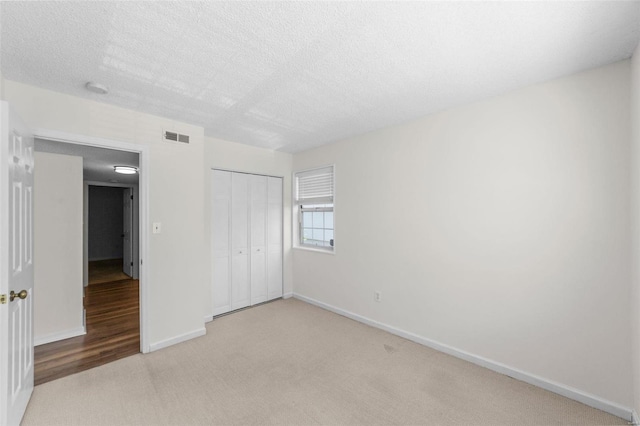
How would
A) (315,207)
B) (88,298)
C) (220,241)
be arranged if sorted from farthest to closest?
1. (88,298)
2. (315,207)
3. (220,241)

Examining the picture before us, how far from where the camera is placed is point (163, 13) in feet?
4.82

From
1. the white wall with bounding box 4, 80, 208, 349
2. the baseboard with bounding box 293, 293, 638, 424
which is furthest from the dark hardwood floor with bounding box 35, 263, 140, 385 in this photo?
the baseboard with bounding box 293, 293, 638, 424

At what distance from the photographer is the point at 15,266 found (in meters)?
1.78

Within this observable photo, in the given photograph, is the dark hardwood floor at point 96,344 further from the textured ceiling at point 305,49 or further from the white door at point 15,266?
the textured ceiling at point 305,49

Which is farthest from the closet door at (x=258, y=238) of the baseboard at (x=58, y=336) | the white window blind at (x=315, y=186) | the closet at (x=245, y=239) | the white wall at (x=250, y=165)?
the baseboard at (x=58, y=336)

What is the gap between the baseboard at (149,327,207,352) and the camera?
2.88m

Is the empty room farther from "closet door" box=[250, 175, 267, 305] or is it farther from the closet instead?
"closet door" box=[250, 175, 267, 305]

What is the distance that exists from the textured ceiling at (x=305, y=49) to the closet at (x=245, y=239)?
5.07 feet

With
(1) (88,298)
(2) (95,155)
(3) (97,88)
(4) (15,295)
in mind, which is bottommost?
(1) (88,298)

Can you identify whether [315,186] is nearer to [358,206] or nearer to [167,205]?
[358,206]

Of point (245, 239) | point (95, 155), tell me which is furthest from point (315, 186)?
point (95, 155)

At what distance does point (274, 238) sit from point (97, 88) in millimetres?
2941

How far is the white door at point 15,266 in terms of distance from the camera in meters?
1.58

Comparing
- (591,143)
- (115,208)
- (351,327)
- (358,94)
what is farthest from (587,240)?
(115,208)
